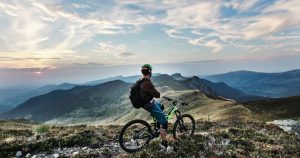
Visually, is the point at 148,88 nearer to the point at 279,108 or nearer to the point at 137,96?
the point at 137,96

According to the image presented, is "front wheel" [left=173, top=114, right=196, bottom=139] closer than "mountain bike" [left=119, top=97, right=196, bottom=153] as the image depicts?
No

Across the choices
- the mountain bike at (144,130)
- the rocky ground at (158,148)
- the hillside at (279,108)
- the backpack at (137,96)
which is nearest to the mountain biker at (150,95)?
the backpack at (137,96)

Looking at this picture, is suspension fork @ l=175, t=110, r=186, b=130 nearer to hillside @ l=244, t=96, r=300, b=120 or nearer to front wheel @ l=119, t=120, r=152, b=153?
front wheel @ l=119, t=120, r=152, b=153

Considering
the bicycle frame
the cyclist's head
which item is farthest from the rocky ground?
the cyclist's head

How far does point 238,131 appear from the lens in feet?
67.8

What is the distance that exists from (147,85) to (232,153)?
4.94m

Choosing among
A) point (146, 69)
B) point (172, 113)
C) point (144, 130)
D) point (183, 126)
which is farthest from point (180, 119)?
point (146, 69)

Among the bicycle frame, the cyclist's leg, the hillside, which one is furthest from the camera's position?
the hillside

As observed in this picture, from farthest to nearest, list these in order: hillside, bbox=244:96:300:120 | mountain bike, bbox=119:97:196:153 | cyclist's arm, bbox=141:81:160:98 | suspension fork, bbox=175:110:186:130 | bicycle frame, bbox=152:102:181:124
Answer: hillside, bbox=244:96:300:120, suspension fork, bbox=175:110:186:130, bicycle frame, bbox=152:102:181:124, mountain bike, bbox=119:97:196:153, cyclist's arm, bbox=141:81:160:98

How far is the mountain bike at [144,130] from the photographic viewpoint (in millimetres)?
14773

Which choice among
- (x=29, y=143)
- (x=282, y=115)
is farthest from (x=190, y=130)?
(x=282, y=115)

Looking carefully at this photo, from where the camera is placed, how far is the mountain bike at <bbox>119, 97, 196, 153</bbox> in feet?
48.5

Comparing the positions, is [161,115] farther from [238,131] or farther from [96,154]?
[238,131]

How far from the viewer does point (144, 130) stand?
15180 mm
